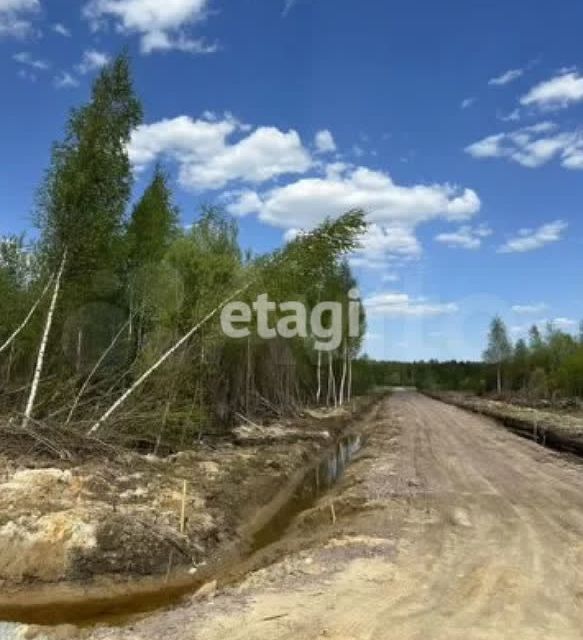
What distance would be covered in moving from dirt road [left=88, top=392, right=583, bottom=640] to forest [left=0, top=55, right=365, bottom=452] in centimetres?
554

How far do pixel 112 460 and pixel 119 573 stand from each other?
17.0 ft

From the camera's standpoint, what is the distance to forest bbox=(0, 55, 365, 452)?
51.9ft

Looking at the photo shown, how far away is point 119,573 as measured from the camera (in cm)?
903

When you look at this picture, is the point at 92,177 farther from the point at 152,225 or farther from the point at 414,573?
the point at 414,573

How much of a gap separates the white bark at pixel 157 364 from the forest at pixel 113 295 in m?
0.06

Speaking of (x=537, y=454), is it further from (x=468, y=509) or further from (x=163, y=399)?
(x=163, y=399)

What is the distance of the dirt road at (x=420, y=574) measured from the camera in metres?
6.33

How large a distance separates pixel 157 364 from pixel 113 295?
5095 mm

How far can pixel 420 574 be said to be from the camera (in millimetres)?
8062

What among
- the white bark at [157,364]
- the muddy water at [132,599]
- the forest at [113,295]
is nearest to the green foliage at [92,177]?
the forest at [113,295]

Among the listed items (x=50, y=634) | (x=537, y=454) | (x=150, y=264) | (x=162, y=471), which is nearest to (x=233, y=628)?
(x=50, y=634)

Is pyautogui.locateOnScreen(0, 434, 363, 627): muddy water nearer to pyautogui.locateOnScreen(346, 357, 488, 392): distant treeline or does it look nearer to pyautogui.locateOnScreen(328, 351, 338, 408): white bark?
pyautogui.locateOnScreen(328, 351, 338, 408): white bark

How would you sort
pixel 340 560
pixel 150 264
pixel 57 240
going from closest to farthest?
pixel 340 560, pixel 57 240, pixel 150 264

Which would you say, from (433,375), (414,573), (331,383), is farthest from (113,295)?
(433,375)
